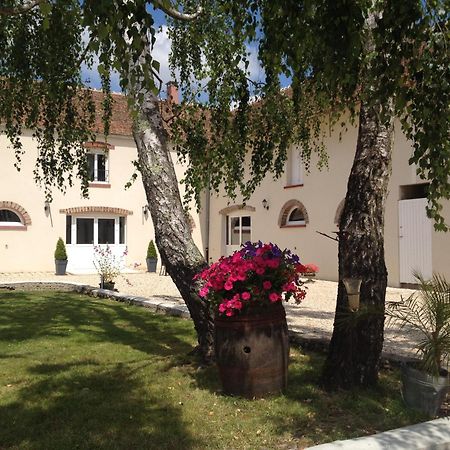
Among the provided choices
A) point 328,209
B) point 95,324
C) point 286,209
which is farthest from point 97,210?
point 95,324

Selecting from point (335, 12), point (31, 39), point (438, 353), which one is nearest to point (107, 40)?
point (335, 12)

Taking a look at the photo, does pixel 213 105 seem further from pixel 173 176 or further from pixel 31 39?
pixel 31 39

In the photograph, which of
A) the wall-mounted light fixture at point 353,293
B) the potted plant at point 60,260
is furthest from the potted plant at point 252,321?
the potted plant at point 60,260

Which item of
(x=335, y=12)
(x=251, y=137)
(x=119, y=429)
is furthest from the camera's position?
(x=251, y=137)

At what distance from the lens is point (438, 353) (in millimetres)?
3752

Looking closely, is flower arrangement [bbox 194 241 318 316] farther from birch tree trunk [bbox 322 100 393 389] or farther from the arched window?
the arched window

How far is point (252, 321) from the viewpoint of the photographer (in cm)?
411

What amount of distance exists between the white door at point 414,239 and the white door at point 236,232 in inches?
271

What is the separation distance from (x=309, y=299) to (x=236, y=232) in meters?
8.93

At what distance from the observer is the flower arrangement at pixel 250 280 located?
409 centimetres

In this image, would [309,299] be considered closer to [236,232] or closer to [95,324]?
[95,324]

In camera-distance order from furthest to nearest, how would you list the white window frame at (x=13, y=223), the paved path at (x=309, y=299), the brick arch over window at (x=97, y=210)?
the brick arch over window at (x=97, y=210), the white window frame at (x=13, y=223), the paved path at (x=309, y=299)

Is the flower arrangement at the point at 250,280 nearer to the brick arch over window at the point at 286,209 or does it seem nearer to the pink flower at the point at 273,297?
the pink flower at the point at 273,297

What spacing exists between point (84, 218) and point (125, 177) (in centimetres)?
222
